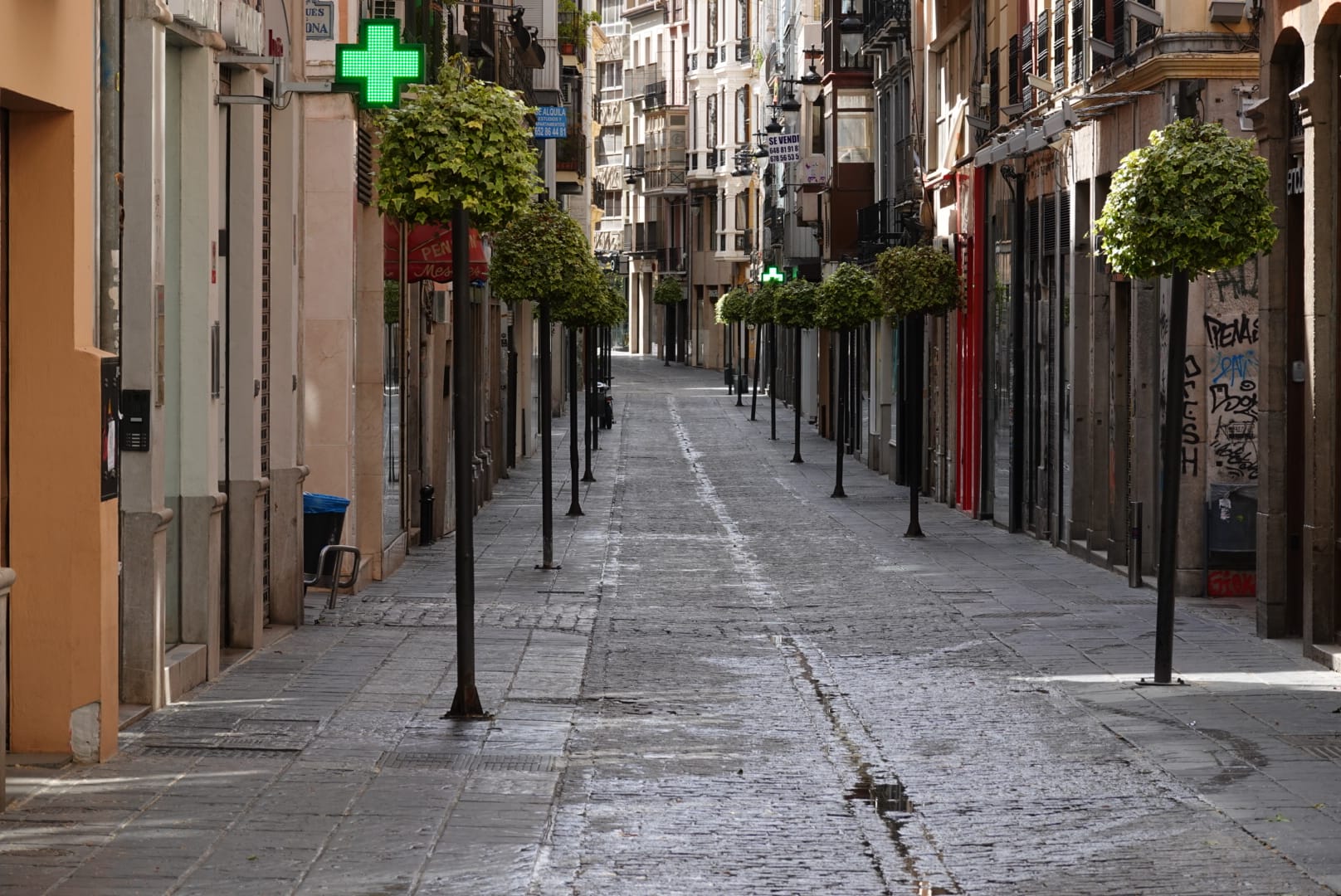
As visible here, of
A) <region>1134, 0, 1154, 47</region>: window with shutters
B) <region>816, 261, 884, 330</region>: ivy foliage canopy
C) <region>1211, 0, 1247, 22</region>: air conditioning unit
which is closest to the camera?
<region>1211, 0, 1247, 22</region>: air conditioning unit

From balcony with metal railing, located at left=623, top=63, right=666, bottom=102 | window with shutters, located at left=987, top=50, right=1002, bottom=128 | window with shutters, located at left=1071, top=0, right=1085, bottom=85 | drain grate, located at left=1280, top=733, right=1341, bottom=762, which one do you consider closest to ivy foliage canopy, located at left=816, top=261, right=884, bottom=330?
window with shutters, located at left=987, top=50, right=1002, bottom=128

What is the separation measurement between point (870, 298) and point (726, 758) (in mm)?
22987

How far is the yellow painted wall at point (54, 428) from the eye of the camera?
9.38 meters

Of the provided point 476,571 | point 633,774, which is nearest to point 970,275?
point 476,571

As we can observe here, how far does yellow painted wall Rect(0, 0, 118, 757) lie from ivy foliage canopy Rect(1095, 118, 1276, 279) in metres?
6.13

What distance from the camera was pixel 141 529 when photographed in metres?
10.8

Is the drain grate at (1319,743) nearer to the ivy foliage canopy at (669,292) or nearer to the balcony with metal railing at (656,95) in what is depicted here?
the ivy foliage canopy at (669,292)

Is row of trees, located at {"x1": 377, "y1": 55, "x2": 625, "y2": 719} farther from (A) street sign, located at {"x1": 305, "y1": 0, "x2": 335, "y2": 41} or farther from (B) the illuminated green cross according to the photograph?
(A) street sign, located at {"x1": 305, "y1": 0, "x2": 335, "y2": 41}

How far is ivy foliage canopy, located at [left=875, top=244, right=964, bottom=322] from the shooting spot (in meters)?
27.0

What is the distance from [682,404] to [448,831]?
5623cm

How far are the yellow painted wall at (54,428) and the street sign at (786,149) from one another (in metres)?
46.0

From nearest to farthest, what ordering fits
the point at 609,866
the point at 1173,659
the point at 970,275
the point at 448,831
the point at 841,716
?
the point at 609,866 < the point at 448,831 < the point at 841,716 < the point at 1173,659 < the point at 970,275

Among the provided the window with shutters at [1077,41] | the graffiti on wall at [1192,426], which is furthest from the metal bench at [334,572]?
the window with shutters at [1077,41]

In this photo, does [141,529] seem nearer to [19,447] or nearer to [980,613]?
[19,447]
